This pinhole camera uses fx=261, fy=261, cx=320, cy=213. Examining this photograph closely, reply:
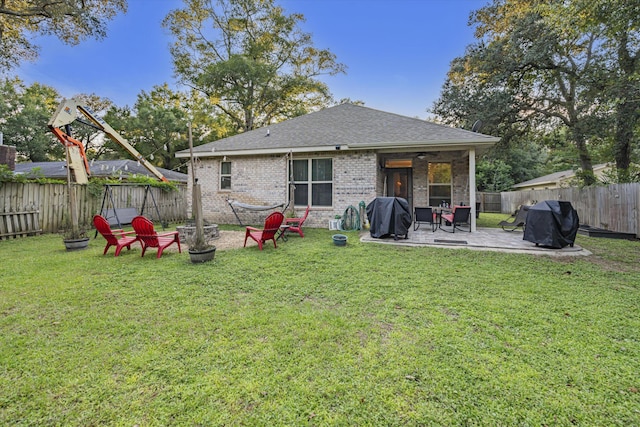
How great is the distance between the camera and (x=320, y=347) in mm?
2246

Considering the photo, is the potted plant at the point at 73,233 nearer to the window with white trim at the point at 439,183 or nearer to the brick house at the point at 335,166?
the brick house at the point at 335,166

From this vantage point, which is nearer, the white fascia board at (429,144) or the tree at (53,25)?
the white fascia board at (429,144)

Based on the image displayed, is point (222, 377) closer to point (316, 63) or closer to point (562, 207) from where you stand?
point (562, 207)

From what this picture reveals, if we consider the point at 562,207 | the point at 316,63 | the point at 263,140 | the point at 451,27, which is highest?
the point at 316,63

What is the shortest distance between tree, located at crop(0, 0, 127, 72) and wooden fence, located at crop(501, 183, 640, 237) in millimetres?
20130

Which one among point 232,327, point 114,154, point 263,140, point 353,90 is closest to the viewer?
point 232,327

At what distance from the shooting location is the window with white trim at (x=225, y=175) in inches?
409

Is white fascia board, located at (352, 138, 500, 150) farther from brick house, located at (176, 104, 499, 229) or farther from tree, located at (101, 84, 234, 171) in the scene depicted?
tree, located at (101, 84, 234, 171)

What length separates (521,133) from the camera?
1365 cm

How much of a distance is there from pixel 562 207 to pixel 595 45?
11052 millimetres

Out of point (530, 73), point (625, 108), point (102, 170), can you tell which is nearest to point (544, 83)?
point (530, 73)

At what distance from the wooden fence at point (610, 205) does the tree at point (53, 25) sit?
20.1 metres

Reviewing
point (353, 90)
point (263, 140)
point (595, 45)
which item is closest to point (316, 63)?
point (353, 90)

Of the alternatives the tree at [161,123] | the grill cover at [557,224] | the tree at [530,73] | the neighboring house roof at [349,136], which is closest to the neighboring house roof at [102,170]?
the tree at [161,123]
